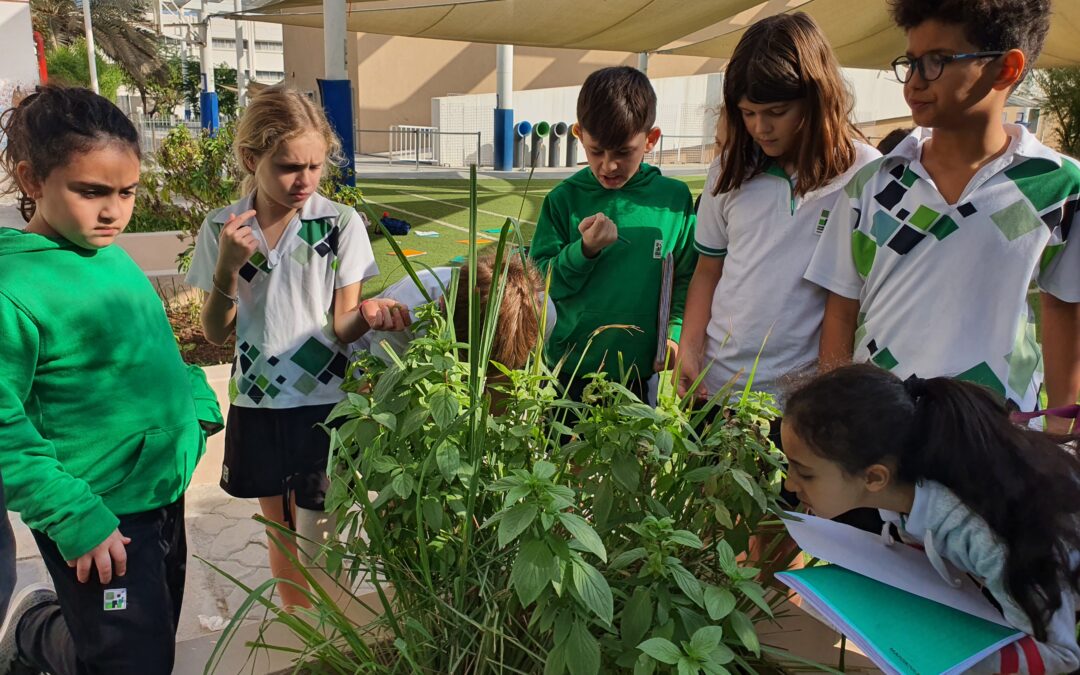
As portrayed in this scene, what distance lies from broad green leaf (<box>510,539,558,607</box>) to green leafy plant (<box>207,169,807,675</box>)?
0.05 metres

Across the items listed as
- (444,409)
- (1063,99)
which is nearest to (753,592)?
(444,409)

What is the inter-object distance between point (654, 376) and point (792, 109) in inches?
32.8

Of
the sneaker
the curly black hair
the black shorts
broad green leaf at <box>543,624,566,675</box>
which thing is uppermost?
the curly black hair

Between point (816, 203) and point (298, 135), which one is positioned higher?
point (298, 135)

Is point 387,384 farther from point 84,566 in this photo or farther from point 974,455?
point 974,455

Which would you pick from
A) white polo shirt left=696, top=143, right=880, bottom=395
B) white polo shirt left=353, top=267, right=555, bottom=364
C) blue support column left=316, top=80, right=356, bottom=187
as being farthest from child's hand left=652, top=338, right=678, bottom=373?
blue support column left=316, top=80, right=356, bottom=187

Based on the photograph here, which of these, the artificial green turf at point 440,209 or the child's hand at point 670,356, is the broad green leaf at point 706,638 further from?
the artificial green turf at point 440,209

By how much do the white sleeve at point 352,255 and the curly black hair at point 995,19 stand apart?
4.59 feet

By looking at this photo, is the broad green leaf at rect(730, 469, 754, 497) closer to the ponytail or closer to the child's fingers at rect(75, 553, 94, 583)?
the ponytail

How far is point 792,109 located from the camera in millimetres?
1921

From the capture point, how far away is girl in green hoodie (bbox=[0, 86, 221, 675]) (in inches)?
56.6

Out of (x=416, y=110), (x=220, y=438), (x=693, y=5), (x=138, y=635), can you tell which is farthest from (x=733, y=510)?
(x=416, y=110)

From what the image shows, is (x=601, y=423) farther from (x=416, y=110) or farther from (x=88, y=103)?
(x=416, y=110)

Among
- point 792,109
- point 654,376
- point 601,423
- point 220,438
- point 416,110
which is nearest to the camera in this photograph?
point 601,423
